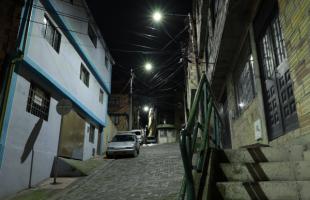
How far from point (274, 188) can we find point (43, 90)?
10.6m

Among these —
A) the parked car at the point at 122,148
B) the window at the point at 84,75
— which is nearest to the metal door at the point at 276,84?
the parked car at the point at 122,148

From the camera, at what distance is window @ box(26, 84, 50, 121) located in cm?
1045

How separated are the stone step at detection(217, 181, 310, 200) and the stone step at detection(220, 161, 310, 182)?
319 millimetres

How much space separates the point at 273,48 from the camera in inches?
265

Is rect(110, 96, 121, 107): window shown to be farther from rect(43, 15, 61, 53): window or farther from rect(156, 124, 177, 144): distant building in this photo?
rect(43, 15, 61, 53): window

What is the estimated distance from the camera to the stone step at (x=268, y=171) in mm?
3643

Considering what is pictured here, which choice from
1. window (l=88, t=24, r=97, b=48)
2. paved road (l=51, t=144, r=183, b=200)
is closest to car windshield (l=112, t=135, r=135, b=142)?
paved road (l=51, t=144, r=183, b=200)

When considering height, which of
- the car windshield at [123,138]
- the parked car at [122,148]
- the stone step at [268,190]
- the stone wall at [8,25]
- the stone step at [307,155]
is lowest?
the stone step at [268,190]

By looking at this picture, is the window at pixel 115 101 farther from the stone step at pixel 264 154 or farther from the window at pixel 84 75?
the stone step at pixel 264 154

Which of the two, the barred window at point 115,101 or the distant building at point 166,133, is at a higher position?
the barred window at point 115,101

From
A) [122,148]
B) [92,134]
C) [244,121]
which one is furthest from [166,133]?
[244,121]

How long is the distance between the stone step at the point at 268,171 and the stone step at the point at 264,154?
0.41m

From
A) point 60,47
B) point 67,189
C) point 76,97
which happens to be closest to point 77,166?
point 67,189

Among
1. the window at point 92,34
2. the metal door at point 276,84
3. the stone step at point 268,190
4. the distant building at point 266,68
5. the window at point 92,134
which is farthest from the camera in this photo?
the window at point 92,34
